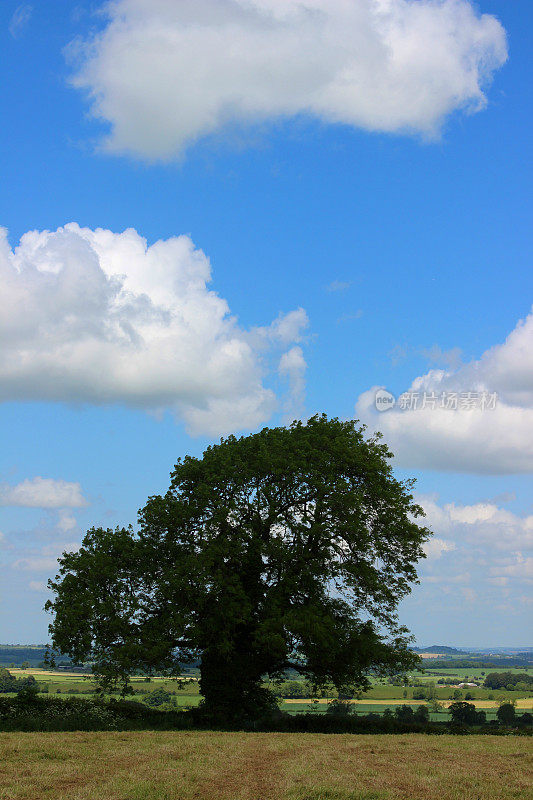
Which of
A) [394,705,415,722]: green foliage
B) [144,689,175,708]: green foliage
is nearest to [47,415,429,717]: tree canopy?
[394,705,415,722]: green foliage

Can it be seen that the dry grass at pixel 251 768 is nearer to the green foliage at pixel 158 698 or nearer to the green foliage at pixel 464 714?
the green foliage at pixel 464 714

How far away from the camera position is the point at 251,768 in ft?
63.7

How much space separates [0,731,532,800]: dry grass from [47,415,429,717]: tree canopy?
7.91m

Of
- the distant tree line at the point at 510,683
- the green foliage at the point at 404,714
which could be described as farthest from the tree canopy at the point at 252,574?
the distant tree line at the point at 510,683

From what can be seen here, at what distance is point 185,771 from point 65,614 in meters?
17.8

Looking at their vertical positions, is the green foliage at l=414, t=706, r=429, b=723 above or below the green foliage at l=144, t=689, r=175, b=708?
above

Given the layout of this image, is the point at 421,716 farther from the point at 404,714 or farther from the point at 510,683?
the point at 510,683

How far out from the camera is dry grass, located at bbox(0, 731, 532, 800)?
51.8 ft

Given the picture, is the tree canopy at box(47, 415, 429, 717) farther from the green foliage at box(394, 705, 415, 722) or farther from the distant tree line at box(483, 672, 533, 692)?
the distant tree line at box(483, 672, 533, 692)

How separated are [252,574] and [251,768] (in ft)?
58.0

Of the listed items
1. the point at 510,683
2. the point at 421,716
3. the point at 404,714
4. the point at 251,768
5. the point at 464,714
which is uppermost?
the point at 251,768

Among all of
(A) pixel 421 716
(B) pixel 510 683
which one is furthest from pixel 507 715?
(B) pixel 510 683

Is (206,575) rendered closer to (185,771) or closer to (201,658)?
(201,658)

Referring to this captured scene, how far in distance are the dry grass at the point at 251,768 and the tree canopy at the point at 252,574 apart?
7.91 metres
